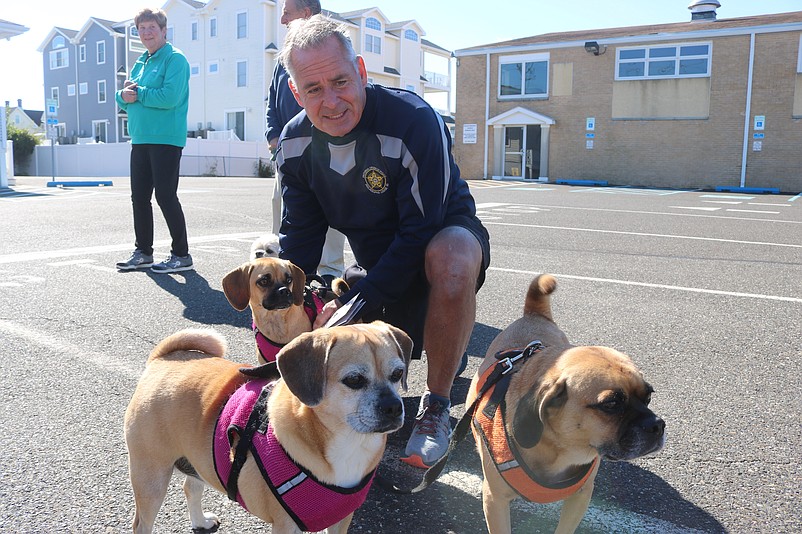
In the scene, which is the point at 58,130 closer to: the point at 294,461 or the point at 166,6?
the point at 166,6

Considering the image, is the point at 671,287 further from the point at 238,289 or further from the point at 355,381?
the point at 355,381

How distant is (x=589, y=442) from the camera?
2148mm

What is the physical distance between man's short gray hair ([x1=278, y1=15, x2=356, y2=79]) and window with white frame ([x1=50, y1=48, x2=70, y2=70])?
2176 inches

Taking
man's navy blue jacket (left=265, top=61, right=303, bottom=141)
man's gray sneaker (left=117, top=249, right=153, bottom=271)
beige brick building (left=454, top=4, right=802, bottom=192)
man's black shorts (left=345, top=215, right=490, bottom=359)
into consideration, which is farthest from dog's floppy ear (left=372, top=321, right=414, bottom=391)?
beige brick building (left=454, top=4, right=802, bottom=192)

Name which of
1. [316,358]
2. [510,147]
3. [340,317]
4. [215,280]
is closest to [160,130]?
[215,280]

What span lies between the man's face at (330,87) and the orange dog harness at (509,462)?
1.51 metres

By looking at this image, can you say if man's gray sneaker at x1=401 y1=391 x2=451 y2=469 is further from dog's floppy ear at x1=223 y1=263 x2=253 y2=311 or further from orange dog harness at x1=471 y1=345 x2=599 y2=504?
dog's floppy ear at x1=223 y1=263 x2=253 y2=311

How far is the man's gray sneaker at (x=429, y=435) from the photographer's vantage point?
9.27 feet

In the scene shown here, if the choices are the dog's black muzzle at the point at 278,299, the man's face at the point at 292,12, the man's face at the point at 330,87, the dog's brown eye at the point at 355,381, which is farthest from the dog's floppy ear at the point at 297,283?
the man's face at the point at 292,12

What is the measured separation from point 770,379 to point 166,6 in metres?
49.3

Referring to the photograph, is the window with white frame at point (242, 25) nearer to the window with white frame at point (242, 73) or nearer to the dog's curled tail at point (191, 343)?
the window with white frame at point (242, 73)

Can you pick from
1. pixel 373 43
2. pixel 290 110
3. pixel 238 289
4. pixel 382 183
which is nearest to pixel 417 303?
pixel 382 183

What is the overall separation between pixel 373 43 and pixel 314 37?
45.4m

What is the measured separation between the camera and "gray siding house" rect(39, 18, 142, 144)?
47062 mm
